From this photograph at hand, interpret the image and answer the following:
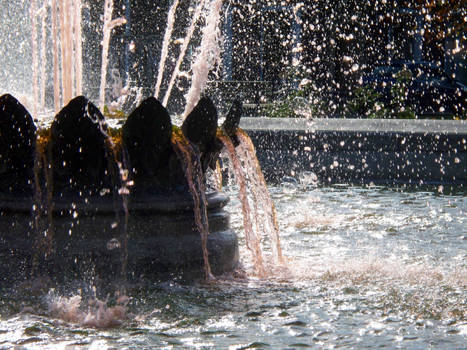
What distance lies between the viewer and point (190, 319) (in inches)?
119

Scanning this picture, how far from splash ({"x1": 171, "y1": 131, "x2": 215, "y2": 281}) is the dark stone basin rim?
4 cm

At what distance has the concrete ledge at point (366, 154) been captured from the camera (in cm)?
686

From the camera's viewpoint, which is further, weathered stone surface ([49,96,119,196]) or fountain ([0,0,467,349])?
weathered stone surface ([49,96,119,196])

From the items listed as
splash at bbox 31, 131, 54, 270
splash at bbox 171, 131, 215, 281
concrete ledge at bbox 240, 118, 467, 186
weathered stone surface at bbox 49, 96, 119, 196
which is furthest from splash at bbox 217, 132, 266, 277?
concrete ledge at bbox 240, 118, 467, 186

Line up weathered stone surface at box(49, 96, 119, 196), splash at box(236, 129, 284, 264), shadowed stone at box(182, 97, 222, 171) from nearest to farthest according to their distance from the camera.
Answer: weathered stone surface at box(49, 96, 119, 196) → shadowed stone at box(182, 97, 222, 171) → splash at box(236, 129, 284, 264)

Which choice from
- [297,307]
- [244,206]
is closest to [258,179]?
[244,206]

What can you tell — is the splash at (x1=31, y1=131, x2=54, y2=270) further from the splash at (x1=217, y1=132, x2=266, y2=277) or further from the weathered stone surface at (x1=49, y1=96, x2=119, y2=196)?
the splash at (x1=217, y1=132, x2=266, y2=277)

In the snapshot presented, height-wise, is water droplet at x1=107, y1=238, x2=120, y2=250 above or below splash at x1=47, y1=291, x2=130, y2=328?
above

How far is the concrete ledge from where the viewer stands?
6855 millimetres

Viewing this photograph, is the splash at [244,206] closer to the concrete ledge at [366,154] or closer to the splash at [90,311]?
the splash at [90,311]

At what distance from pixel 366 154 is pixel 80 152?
386cm

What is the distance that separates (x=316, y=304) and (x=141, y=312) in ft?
2.14

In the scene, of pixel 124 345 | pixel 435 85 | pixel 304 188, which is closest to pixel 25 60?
pixel 435 85

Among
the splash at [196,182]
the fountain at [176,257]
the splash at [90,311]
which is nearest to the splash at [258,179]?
the fountain at [176,257]
